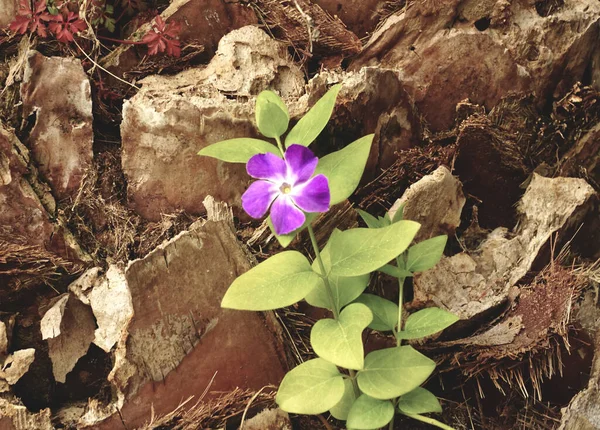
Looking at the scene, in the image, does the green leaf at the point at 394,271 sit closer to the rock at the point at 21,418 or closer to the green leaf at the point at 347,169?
the green leaf at the point at 347,169

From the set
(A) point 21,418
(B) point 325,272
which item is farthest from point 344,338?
(A) point 21,418

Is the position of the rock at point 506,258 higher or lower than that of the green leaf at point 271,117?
lower

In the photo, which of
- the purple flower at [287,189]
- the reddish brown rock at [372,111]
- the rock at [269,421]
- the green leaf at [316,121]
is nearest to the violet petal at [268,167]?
the purple flower at [287,189]

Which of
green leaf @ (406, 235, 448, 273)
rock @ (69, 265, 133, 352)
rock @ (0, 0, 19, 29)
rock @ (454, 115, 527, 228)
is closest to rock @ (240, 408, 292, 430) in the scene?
rock @ (69, 265, 133, 352)

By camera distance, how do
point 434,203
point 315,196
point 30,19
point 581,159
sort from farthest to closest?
point 581,159 < point 434,203 < point 30,19 < point 315,196

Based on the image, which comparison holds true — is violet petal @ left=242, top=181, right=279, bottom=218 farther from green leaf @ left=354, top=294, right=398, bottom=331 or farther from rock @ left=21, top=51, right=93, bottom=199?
rock @ left=21, top=51, right=93, bottom=199

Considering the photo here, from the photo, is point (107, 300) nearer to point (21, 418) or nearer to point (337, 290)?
point (21, 418)
